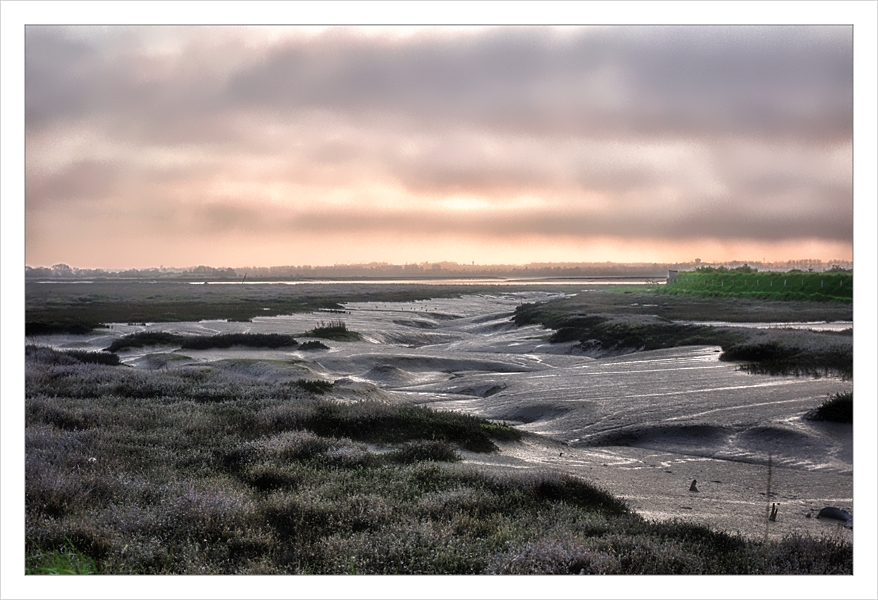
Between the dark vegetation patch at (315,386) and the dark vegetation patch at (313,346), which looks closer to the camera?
the dark vegetation patch at (315,386)

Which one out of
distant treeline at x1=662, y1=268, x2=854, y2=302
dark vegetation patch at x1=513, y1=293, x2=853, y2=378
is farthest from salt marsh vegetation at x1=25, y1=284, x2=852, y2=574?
distant treeline at x1=662, y1=268, x2=854, y2=302

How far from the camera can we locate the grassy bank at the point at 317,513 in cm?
554

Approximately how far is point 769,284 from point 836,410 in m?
9.01

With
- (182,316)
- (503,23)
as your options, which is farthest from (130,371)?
(182,316)

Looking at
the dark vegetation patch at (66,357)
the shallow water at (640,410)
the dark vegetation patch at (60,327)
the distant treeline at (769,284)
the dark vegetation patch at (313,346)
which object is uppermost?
the distant treeline at (769,284)

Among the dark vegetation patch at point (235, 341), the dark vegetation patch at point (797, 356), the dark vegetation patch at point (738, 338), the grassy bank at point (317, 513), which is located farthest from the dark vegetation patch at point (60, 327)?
the dark vegetation patch at point (797, 356)

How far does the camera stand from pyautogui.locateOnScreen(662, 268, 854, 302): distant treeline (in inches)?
371

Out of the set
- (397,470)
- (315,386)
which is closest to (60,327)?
(315,386)

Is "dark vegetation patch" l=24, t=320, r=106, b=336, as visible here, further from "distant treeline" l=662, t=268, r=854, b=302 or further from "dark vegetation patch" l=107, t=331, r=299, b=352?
"distant treeline" l=662, t=268, r=854, b=302

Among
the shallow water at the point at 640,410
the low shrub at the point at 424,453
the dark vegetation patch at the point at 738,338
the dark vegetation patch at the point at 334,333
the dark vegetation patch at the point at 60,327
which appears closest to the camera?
the shallow water at the point at 640,410

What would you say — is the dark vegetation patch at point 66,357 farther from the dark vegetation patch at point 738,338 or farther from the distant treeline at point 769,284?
the dark vegetation patch at point 738,338

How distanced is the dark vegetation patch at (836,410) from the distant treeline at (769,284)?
176 centimetres

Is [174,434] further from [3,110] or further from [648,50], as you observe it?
[648,50]

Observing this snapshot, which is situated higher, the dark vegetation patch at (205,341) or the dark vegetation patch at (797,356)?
the dark vegetation patch at (797,356)
